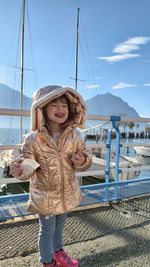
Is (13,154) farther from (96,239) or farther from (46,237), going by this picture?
(46,237)

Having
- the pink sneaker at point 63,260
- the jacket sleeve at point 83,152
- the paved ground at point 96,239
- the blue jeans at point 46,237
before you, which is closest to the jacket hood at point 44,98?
the jacket sleeve at point 83,152

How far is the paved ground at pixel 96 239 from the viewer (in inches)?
72.8

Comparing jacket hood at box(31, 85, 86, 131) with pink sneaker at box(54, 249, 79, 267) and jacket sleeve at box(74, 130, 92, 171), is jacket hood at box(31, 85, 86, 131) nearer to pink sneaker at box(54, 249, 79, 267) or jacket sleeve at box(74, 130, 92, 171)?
jacket sleeve at box(74, 130, 92, 171)

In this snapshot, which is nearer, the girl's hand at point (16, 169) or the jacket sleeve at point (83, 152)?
the girl's hand at point (16, 169)

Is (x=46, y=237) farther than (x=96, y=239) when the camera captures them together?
No

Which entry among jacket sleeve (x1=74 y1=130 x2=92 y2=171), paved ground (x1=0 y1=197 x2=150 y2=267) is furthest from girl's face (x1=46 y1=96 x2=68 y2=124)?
paved ground (x1=0 y1=197 x2=150 y2=267)

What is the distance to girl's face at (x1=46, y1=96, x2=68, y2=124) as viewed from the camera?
5.31 ft

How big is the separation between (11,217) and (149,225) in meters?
1.36

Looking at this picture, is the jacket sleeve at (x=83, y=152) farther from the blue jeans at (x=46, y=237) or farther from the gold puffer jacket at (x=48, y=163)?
the blue jeans at (x=46, y=237)

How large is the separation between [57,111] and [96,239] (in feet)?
4.02

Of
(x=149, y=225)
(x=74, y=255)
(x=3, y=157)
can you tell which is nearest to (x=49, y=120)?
(x=74, y=255)

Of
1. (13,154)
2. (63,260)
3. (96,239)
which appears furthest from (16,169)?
(13,154)

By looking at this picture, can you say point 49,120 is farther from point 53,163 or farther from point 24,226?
point 24,226

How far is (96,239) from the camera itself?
2.18m
